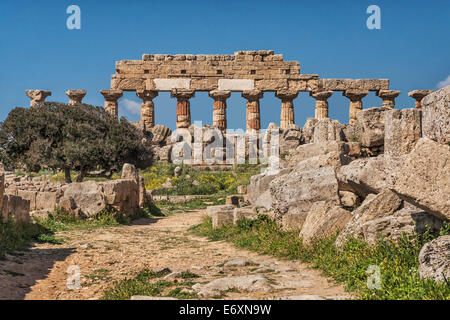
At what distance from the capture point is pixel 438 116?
5520 millimetres

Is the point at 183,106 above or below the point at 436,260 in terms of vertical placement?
above

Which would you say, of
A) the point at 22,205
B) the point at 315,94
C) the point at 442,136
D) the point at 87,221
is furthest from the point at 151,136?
the point at 442,136

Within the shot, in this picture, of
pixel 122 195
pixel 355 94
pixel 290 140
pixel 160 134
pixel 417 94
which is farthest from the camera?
pixel 355 94

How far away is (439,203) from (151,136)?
85.4ft

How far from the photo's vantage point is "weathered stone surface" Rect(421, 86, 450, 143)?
532cm

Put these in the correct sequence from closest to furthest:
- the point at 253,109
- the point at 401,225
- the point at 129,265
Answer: the point at 401,225, the point at 129,265, the point at 253,109

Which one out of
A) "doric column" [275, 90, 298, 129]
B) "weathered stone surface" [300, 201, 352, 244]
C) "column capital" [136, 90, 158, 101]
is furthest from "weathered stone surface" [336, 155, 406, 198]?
"column capital" [136, 90, 158, 101]

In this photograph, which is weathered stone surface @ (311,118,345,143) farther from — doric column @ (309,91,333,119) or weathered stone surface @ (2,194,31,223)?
doric column @ (309,91,333,119)

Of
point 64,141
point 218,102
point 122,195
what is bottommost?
point 122,195

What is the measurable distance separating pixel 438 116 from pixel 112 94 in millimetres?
29482

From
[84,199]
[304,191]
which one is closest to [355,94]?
[84,199]

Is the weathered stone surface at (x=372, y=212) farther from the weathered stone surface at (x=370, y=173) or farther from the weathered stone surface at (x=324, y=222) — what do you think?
the weathered stone surface at (x=370, y=173)

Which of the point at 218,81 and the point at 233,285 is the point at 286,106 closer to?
the point at 218,81

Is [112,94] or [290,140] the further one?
[112,94]
